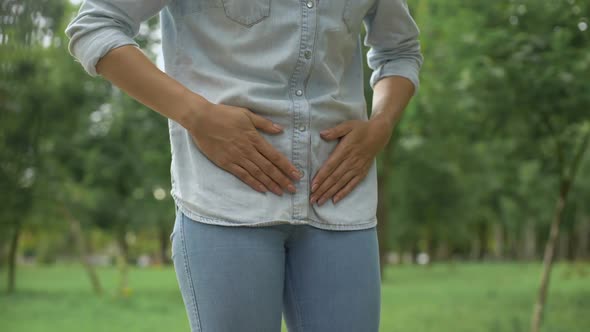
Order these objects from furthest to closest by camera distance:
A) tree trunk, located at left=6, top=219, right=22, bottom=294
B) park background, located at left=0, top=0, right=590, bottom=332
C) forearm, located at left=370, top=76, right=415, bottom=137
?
tree trunk, located at left=6, top=219, right=22, bottom=294 < park background, located at left=0, top=0, right=590, bottom=332 < forearm, located at left=370, top=76, right=415, bottom=137

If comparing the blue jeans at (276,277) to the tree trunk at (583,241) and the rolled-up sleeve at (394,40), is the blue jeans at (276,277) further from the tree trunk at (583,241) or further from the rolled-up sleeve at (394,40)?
the tree trunk at (583,241)

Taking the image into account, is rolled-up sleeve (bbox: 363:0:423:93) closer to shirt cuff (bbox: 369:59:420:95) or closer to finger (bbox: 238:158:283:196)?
shirt cuff (bbox: 369:59:420:95)

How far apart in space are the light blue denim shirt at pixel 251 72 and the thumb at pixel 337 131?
1cm

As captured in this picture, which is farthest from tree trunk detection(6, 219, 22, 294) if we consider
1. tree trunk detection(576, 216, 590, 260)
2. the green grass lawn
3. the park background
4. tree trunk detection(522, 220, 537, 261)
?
tree trunk detection(522, 220, 537, 261)

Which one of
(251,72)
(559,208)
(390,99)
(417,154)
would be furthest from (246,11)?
(417,154)

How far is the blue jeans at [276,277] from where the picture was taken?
1.18 m

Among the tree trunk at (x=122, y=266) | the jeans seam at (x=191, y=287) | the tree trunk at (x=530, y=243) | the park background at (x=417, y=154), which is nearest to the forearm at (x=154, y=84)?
the jeans seam at (x=191, y=287)

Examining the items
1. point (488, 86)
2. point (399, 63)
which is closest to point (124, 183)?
point (488, 86)

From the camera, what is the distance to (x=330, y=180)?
4.22 feet

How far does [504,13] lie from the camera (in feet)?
19.0

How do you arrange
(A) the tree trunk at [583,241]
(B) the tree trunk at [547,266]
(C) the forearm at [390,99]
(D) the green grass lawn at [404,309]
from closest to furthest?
(C) the forearm at [390,99] < (B) the tree trunk at [547,266] < (D) the green grass lawn at [404,309] < (A) the tree trunk at [583,241]

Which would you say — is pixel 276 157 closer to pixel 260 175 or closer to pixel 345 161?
pixel 260 175

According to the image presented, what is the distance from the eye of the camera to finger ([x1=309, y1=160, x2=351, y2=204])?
1271mm

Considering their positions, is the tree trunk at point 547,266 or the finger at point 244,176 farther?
the tree trunk at point 547,266
